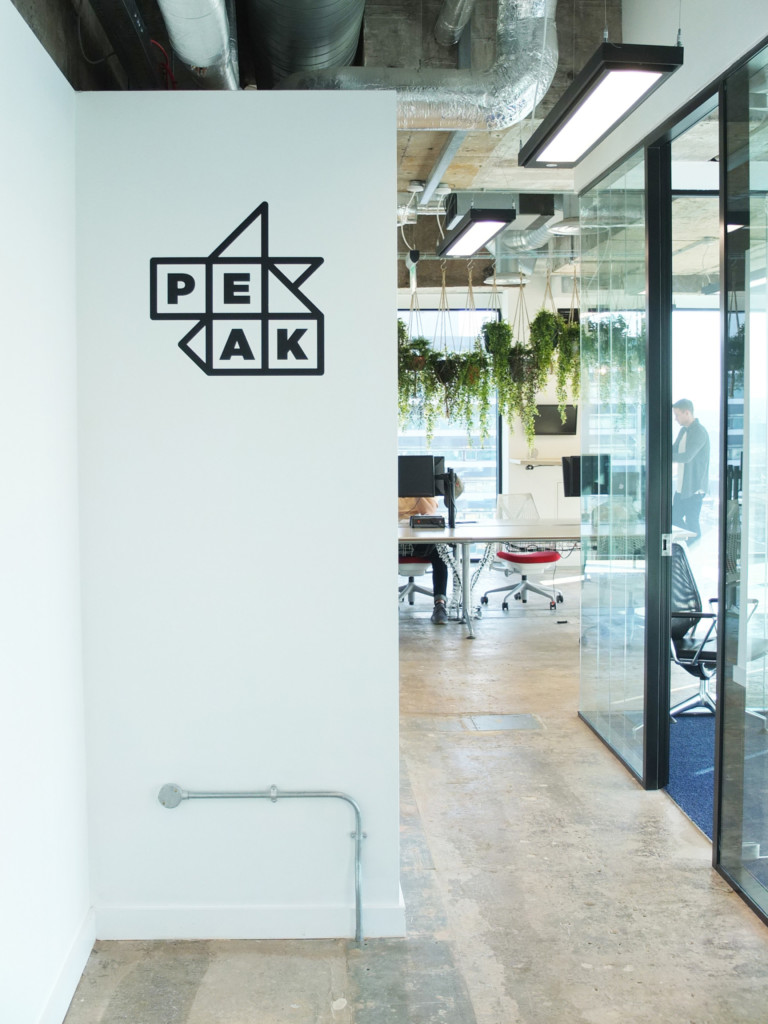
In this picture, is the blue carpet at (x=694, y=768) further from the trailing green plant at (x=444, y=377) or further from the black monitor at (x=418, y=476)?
the trailing green plant at (x=444, y=377)

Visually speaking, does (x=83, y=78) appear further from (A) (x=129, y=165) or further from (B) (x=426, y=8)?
(B) (x=426, y=8)

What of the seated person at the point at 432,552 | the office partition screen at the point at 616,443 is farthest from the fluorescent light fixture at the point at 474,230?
the seated person at the point at 432,552

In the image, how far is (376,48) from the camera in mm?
4309

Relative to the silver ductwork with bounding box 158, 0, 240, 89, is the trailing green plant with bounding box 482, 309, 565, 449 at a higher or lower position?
lower

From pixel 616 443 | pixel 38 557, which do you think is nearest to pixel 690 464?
pixel 616 443

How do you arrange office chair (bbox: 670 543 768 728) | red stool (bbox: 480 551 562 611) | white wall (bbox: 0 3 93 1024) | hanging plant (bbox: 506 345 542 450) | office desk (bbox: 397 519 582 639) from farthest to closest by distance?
red stool (bbox: 480 551 562 611) < hanging plant (bbox: 506 345 542 450) < office desk (bbox: 397 519 582 639) < office chair (bbox: 670 543 768 728) < white wall (bbox: 0 3 93 1024)

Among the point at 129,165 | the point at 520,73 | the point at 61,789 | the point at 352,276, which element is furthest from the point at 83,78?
the point at 61,789

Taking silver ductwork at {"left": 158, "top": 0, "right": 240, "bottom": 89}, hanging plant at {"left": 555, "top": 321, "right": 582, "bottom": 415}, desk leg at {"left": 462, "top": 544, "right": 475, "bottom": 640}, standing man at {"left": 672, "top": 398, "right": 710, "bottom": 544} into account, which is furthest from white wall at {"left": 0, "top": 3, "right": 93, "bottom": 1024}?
hanging plant at {"left": 555, "top": 321, "right": 582, "bottom": 415}

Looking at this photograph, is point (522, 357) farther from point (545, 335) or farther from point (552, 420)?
point (552, 420)

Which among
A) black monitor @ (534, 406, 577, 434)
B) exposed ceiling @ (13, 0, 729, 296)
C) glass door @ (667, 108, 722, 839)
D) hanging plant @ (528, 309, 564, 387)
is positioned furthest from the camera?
black monitor @ (534, 406, 577, 434)

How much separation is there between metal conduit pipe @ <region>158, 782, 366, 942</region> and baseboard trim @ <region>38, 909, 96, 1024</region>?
441 mm

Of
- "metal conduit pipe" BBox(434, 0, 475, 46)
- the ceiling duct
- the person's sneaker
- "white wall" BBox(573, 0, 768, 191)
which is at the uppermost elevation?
the ceiling duct

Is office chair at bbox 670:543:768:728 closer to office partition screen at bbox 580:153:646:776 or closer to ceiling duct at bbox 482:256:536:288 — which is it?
office partition screen at bbox 580:153:646:776

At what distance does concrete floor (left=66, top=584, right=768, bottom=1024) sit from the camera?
2.57 meters
